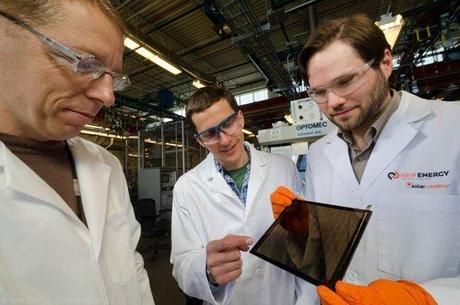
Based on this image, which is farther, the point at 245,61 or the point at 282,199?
the point at 245,61

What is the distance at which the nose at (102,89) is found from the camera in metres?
0.76

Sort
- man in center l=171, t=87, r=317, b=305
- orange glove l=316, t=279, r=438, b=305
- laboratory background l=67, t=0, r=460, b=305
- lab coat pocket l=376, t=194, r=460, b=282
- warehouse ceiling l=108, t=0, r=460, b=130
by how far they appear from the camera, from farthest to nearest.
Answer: warehouse ceiling l=108, t=0, r=460, b=130 → laboratory background l=67, t=0, r=460, b=305 → man in center l=171, t=87, r=317, b=305 → lab coat pocket l=376, t=194, r=460, b=282 → orange glove l=316, t=279, r=438, b=305

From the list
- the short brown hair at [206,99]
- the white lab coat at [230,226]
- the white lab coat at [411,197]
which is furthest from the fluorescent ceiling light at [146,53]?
the white lab coat at [411,197]

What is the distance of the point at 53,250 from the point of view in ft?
2.22

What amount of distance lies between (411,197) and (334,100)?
485mm

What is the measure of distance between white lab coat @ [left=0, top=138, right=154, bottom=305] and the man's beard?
106 cm

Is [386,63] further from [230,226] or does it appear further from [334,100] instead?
[230,226]

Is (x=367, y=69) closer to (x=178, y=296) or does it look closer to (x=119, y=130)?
(x=178, y=296)

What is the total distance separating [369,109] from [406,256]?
60cm

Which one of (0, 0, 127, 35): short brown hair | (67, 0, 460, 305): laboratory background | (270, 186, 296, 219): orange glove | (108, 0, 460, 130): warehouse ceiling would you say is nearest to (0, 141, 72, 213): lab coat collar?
(0, 0, 127, 35): short brown hair

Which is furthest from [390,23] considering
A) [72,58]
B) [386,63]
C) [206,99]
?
[72,58]

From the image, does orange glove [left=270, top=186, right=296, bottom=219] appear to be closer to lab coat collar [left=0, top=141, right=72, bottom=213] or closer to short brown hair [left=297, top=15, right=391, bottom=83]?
short brown hair [left=297, top=15, right=391, bottom=83]

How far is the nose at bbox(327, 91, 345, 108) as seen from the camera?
1.01m

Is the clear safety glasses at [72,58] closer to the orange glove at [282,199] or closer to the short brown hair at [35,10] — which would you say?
the short brown hair at [35,10]
